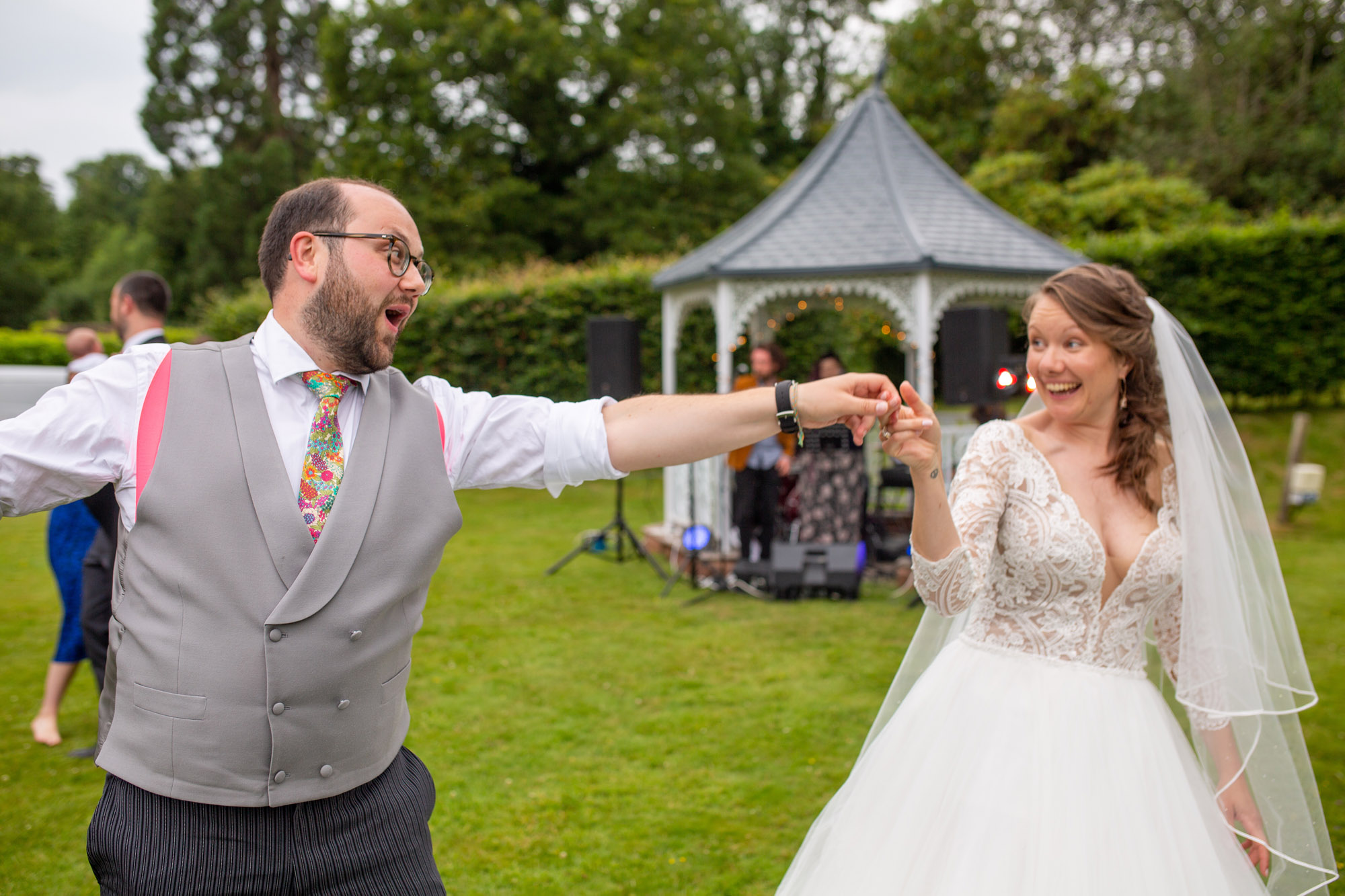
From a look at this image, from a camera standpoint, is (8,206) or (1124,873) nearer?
(1124,873)

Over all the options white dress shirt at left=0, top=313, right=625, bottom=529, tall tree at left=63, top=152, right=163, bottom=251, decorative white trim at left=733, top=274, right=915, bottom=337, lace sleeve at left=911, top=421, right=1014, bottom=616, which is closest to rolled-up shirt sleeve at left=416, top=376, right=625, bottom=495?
white dress shirt at left=0, top=313, right=625, bottom=529

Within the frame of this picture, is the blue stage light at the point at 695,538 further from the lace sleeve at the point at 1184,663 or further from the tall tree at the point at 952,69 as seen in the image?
the tall tree at the point at 952,69

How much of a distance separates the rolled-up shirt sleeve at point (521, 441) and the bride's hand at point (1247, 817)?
1789 millimetres

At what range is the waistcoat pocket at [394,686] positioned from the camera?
1650 mm

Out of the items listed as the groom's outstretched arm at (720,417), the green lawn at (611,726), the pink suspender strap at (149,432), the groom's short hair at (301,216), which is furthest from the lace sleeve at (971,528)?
the green lawn at (611,726)

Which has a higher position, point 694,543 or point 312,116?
point 312,116

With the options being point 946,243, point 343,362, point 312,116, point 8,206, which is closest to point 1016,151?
point 946,243

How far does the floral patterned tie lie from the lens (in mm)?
1587

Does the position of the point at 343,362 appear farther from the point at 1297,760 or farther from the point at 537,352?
the point at 537,352

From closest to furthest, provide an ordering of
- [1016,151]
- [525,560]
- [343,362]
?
1. [343,362]
2. [525,560]
3. [1016,151]

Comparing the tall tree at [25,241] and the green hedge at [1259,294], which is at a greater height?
the tall tree at [25,241]

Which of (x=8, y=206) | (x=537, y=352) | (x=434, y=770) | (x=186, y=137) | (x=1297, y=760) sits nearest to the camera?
(x=1297, y=760)

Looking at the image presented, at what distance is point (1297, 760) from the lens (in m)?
2.33

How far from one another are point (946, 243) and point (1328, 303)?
8.10m
